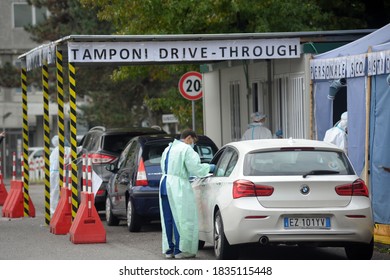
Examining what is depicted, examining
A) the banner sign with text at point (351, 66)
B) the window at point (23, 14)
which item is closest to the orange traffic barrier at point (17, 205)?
the banner sign with text at point (351, 66)

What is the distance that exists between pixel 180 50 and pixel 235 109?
7.20 meters

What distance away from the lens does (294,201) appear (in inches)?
539

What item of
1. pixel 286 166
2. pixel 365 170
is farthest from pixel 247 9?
pixel 286 166

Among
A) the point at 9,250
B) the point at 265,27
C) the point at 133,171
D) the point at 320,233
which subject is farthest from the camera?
the point at 265,27

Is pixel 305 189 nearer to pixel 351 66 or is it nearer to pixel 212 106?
pixel 351 66

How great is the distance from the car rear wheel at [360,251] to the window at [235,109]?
12829mm

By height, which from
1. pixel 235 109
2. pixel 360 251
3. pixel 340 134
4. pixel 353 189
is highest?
pixel 235 109

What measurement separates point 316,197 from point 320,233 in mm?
420

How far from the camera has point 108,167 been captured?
21.2 meters

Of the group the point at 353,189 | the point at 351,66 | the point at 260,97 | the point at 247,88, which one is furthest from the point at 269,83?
the point at 353,189

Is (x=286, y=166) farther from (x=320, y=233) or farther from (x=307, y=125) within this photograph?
(x=307, y=125)

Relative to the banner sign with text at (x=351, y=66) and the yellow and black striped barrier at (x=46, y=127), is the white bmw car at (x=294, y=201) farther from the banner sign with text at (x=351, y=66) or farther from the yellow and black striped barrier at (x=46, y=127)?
the yellow and black striped barrier at (x=46, y=127)

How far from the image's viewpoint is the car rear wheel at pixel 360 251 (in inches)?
558

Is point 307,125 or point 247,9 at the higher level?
point 247,9
